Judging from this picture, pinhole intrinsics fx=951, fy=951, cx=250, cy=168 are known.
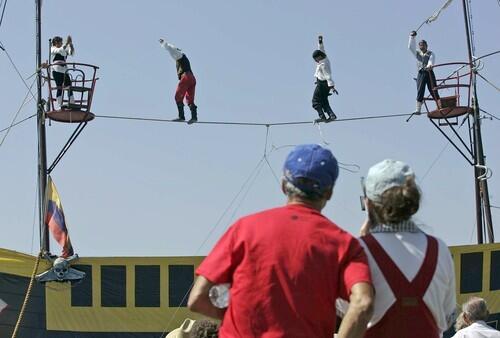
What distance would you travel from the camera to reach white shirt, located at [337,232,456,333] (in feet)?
8.96

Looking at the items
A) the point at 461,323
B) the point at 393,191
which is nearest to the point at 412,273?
the point at 393,191

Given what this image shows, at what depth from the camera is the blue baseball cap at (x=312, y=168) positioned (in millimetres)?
2701

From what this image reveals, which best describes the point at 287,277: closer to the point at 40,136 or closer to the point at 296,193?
the point at 296,193

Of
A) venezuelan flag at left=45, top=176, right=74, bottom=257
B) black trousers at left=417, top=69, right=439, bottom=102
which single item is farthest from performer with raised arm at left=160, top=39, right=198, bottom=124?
black trousers at left=417, top=69, right=439, bottom=102

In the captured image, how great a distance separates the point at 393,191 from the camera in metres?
2.76

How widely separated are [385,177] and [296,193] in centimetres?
27

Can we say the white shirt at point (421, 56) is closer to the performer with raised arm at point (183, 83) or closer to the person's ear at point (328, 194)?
the performer with raised arm at point (183, 83)

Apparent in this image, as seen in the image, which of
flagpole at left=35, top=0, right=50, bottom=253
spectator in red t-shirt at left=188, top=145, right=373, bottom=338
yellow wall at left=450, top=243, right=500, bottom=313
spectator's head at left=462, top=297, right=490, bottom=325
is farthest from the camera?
flagpole at left=35, top=0, right=50, bottom=253

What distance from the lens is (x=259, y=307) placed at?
259 cm

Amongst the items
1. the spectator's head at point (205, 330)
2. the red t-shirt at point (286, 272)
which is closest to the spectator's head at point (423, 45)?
the spectator's head at point (205, 330)

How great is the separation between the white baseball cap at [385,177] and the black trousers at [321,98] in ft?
29.1

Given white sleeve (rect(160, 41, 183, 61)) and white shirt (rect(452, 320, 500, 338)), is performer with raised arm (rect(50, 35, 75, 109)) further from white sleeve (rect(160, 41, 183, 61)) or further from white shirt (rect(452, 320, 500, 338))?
white shirt (rect(452, 320, 500, 338))

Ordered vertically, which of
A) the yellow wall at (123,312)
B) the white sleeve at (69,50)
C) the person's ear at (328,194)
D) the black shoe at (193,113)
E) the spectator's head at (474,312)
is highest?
the white sleeve at (69,50)

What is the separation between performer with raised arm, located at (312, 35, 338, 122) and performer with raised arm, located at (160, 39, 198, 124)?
4.96 feet
